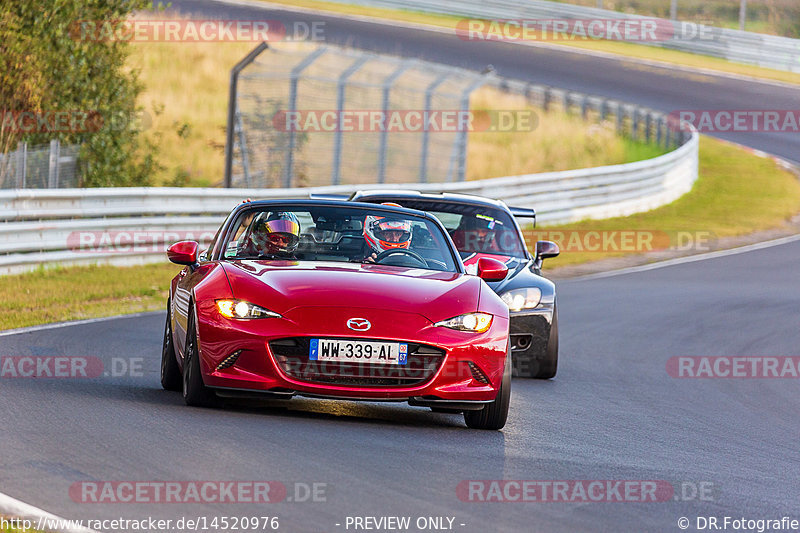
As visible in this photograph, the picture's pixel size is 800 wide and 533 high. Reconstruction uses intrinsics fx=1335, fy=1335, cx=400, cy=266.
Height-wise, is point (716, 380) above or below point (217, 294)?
below

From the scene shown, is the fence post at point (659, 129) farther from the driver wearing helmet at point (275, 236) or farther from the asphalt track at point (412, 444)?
the driver wearing helmet at point (275, 236)

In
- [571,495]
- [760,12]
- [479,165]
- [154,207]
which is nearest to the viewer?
[571,495]

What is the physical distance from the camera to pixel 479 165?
3391 cm

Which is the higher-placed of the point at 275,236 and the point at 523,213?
the point at 275,236

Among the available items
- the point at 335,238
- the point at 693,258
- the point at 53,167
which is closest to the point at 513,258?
the point at 335,238

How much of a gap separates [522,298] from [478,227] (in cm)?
147

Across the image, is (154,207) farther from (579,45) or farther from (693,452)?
(579,45)

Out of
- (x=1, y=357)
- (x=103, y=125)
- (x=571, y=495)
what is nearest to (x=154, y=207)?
(x=103, y=125)

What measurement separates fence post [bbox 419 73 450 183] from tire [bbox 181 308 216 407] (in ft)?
56.2

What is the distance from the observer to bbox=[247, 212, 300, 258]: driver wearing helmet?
8.46m

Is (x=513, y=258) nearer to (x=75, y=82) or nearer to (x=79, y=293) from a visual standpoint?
(x=79, y=293)

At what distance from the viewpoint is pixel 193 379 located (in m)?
7.68

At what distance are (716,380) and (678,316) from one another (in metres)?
4.35

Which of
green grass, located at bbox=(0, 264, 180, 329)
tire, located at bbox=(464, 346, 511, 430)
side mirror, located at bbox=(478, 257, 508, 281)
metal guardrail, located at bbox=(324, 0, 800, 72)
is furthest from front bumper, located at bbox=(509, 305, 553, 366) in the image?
metal guardrail, located at bbox=(324, 0, 800, 72)
